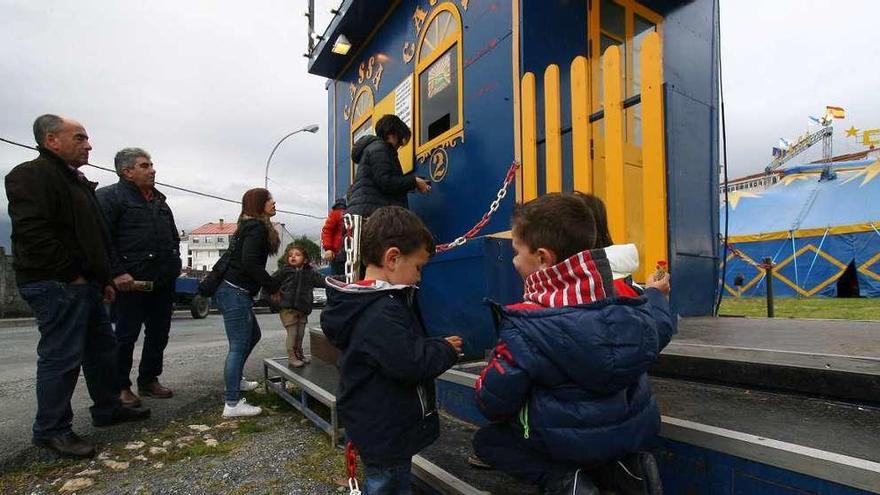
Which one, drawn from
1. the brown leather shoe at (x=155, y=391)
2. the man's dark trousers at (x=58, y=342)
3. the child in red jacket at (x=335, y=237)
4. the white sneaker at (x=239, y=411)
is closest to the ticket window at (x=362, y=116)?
the child in red jacket at (x=335, y=237)

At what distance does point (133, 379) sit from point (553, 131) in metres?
4.46

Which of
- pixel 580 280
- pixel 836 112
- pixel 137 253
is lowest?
pixel 580 280

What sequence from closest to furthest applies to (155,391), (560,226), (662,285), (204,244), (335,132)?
(560,226), (662,285), (155,391), (335,132), (204,244)

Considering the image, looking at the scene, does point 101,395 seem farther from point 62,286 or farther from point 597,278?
point 597,278

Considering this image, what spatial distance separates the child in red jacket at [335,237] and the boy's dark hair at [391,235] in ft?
8.66

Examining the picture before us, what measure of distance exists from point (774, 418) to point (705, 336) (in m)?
1.03

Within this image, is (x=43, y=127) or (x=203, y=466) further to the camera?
(x=43, y=127)

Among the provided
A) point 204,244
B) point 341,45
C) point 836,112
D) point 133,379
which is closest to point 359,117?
point 341,45

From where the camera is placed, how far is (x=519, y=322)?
1375 mm

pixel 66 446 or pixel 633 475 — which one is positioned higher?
pixel 633 475

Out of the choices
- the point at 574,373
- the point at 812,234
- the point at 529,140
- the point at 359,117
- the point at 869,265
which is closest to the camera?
the point at 574,373

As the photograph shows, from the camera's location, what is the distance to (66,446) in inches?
104

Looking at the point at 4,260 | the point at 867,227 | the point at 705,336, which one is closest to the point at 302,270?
the point at 705,336

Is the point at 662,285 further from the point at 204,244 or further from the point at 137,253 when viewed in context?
the point at 204,244
